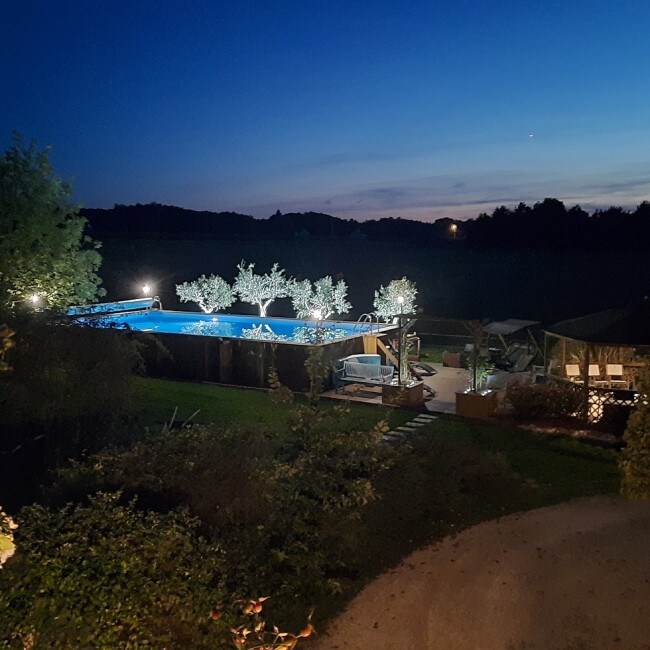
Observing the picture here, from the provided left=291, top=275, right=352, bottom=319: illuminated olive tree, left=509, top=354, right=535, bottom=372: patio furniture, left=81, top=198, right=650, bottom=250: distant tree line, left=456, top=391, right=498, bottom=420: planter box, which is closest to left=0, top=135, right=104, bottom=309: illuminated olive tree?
left=291, top=275, right=352, bottom=319: illuminated olive tree

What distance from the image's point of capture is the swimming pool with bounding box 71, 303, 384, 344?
21000 mm

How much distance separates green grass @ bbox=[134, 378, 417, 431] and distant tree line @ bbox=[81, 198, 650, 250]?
29.2 metres

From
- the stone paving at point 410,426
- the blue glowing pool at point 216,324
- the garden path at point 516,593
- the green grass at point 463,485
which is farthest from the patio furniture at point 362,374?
the garden path at point 516,593

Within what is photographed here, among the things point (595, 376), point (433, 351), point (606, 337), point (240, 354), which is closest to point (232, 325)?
point (433, 351)

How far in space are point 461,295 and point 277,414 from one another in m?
23.1

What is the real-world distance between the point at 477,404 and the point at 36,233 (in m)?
11.4

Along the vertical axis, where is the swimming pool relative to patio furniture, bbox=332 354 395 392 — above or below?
above

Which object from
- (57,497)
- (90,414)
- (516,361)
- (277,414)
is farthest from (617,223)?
(57,497)

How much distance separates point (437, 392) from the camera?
54.3 ft

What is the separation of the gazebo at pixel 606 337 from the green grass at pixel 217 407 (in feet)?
11.9

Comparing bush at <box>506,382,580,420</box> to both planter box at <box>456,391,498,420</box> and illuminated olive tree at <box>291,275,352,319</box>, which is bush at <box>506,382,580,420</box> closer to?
planter box at <box>456,391,498,420</box>

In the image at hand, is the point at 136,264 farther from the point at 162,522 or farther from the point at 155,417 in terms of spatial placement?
the point at 162,522

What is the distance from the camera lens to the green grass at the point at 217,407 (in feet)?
46.1

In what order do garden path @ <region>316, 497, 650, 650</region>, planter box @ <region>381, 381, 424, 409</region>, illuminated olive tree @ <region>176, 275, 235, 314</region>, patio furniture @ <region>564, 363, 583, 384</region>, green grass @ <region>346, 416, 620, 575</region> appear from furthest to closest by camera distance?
1. illuminated olive tree @ <region>176, 275, 235, 314</region>
2. patio furniture @ <region>564, 363, 583, 384</region>
3. planter box @ <region>381, 381, 424, 409</region>
4. green grass @ <region>346, 416, 620, 575</region>
5. garden path @ <region>316, 497, 650, 650</region>
